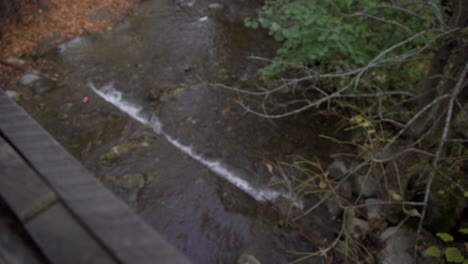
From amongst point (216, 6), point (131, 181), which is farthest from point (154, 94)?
point (216, 6)

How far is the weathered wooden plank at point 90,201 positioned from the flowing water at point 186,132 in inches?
105

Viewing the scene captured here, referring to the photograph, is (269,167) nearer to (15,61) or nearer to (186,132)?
(186,132)

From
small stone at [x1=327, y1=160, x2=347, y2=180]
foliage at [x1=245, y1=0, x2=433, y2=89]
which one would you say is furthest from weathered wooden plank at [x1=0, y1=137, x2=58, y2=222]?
small stone at [x1=327, y1=160, x2=347, y2=180]

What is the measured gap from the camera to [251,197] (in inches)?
158

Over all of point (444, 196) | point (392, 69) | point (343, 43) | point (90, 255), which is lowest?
point (444, 196)

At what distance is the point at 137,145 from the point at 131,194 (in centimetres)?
93

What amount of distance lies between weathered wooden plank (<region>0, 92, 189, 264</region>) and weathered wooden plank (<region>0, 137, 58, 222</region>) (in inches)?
0.9

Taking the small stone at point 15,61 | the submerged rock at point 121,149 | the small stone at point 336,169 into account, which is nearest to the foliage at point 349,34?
the small stone at point 336,169

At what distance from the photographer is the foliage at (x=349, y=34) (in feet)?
12.2

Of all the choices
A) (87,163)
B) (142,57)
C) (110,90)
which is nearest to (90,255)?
(87,163)

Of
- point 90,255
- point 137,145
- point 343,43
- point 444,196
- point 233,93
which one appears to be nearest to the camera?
point 90,255

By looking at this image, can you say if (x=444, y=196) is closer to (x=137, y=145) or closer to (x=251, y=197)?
(x=251, y=197)

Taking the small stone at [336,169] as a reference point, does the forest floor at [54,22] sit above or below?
above

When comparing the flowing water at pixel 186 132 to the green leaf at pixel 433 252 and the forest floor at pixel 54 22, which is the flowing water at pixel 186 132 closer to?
the forest floor at pixel 54 22
